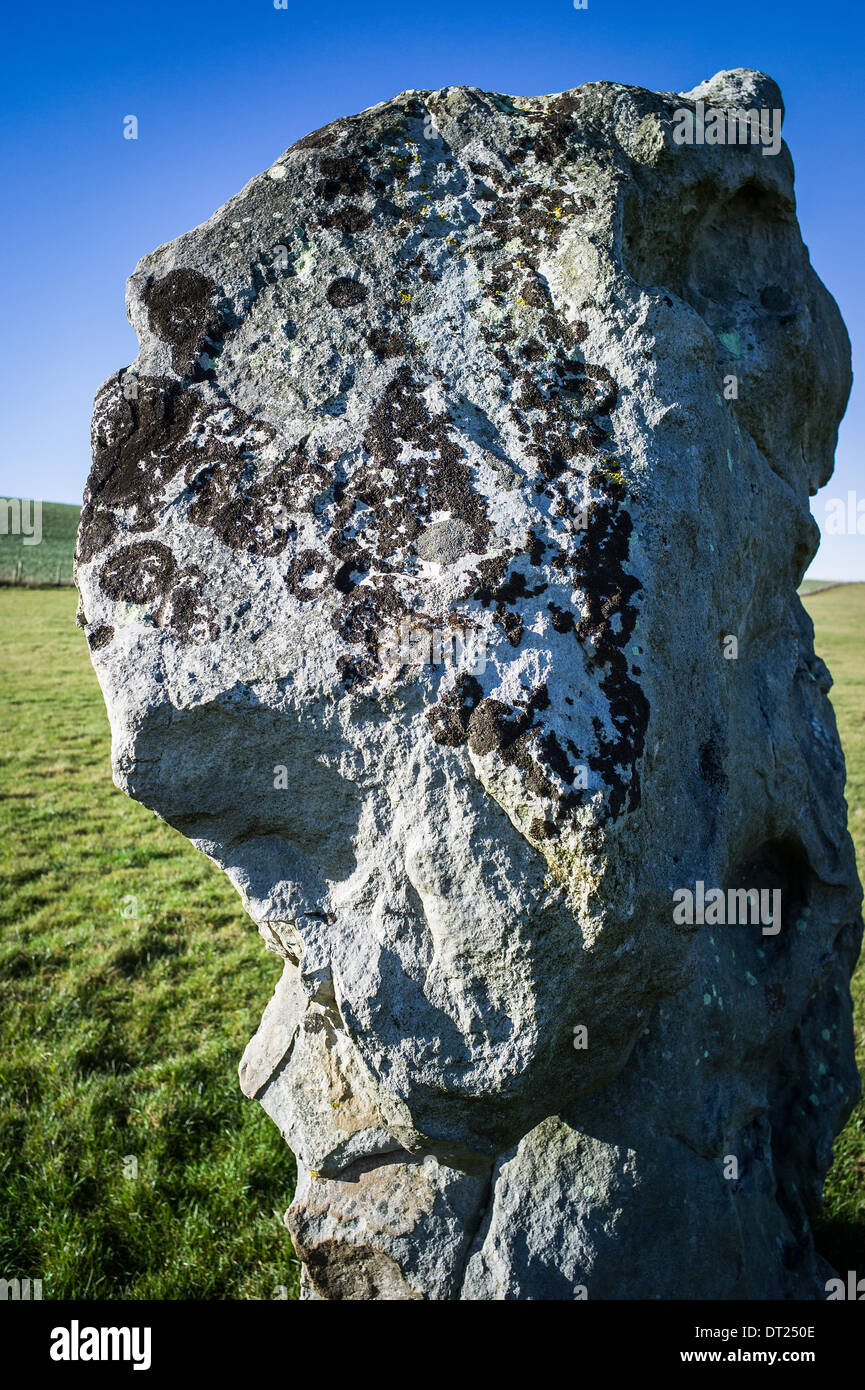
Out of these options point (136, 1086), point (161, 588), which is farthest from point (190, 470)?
point (136, 1086)

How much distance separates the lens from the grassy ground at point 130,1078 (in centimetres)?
416

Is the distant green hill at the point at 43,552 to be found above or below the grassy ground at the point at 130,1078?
above

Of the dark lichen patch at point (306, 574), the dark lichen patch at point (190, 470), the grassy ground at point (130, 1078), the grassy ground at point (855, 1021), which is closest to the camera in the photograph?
the dark lichen patch at point (306, 574)

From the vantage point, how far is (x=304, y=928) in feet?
9.35

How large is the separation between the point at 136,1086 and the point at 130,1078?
0.07 m

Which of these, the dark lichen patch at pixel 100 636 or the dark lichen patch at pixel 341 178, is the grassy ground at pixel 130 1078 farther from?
the dark lichen patch at pixel 341 178

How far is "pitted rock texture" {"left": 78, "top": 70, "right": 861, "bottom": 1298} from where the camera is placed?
2.55 metres

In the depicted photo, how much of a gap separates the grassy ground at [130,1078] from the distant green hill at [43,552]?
1524 cm

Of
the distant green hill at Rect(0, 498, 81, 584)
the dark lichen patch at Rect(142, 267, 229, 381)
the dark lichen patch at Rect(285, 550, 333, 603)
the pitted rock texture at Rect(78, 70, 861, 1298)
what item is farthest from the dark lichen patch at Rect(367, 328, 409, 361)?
the distant green hill at Rect(0, 498, 81, 584)

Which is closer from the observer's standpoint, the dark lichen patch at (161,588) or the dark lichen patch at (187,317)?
the dark lichen patch at (161,588)

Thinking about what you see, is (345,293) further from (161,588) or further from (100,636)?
(100,636)

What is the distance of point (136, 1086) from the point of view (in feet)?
17.4

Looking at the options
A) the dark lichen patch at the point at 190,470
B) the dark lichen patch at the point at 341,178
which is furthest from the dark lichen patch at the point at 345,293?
the dark lichen patch at the point at 190,470
